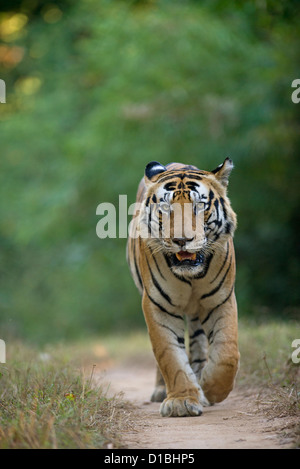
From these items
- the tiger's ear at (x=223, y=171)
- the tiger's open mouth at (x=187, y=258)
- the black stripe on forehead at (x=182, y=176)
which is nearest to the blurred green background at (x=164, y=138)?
the tiger's ear at (x=223, y=171)

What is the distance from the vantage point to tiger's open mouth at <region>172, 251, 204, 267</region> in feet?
16.4

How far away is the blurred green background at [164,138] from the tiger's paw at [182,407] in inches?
233

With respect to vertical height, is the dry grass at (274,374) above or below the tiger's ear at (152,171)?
below

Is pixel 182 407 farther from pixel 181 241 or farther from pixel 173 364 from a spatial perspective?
pixel 181 241

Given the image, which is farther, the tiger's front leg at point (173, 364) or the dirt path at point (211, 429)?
the tiger's front leg at point (173, 364)

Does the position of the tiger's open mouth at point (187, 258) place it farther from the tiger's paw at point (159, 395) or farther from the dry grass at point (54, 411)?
the tiger's paw at point (159, 395)

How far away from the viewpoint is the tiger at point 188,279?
5008 millimetres

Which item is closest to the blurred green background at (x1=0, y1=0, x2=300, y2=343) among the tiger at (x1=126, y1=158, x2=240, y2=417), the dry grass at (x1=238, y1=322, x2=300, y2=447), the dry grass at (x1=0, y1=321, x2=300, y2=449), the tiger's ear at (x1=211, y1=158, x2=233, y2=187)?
the dry grass at (x1=238, y1=322, x2=300, y2=447)

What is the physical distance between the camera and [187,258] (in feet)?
16.4

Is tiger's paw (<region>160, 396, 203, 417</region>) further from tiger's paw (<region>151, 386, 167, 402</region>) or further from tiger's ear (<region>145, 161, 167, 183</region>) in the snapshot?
tiger's ear (<region>145, 161, 167, 183</region>)

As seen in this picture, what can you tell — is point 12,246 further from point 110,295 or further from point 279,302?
point 279,302

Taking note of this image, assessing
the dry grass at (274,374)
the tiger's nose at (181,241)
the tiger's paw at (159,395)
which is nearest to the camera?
the dry grass at (274,374)

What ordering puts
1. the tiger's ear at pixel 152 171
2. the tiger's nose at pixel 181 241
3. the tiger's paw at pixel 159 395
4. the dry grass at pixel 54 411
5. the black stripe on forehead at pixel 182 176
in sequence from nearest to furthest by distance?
the dry grass at pixel 54 411
the tiger's nose at pixel 181 241
the black stripe on forehead at pixel 182 176
the tiger's ear at pixel 152 171
the tiger's paw at pixel 159 395

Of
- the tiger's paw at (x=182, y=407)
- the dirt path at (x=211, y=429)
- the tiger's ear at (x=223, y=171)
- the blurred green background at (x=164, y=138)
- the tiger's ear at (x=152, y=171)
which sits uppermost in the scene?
the blurred green background at (x=164, y=138)
